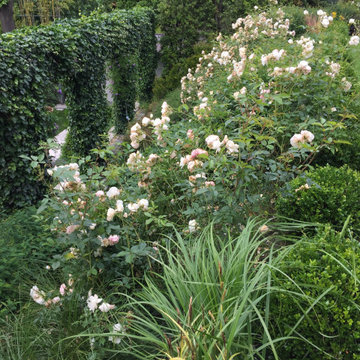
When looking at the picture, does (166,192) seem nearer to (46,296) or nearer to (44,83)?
(46,296)

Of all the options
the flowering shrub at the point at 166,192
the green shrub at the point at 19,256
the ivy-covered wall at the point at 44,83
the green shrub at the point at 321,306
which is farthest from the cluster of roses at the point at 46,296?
the ivy-covered wall at the point at 44,83

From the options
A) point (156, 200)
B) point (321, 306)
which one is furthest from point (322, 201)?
point (156, 200)

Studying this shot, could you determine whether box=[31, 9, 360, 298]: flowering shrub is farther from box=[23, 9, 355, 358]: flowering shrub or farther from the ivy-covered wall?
the ivy-covered wall

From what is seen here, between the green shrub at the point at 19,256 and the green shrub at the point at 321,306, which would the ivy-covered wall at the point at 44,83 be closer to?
the green shrub at the point at 19,256

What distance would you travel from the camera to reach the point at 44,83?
5434 mm

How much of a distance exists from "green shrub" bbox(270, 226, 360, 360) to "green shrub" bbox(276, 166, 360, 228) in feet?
2.29

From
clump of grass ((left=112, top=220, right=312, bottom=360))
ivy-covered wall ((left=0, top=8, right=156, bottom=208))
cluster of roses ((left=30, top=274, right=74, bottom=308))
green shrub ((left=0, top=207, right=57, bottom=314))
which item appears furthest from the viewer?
ivy-covered wall ((left=0, top=8, right=156, bottom=208))

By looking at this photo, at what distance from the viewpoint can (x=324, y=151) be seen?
3.57 m

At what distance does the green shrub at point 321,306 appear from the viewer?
1.61 metres

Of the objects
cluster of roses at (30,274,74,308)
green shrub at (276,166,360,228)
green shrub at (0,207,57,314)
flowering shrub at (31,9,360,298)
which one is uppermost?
flowering shrub at (31,9,360,298)

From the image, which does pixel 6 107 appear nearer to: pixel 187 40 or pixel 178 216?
pixel 178 216

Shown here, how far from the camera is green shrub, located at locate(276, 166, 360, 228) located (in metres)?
2.49

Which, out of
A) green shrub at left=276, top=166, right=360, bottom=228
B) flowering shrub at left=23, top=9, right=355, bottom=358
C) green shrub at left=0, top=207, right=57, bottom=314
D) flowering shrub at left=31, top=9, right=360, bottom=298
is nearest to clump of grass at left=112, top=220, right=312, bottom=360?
flowering shrub at left=23, top=9, right=355, bottom=358

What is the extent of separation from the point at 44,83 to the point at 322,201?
4423 millimetres
